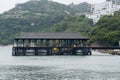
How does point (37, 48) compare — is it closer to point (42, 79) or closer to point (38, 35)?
point (38, 35)

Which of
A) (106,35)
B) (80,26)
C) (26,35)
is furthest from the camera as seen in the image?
(80,26)

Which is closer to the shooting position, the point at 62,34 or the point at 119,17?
the point at 62,34

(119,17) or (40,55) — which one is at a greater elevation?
(119,17)

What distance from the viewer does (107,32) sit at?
15188cm

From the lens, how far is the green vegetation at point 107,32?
14188cm

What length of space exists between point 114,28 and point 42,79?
104m

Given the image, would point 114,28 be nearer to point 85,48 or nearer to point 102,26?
point 102,26

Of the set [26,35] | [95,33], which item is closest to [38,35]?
[26,35]

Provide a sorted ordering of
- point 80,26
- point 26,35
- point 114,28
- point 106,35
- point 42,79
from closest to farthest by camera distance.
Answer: point 42,79 < point 26,35 < point 106,35 < point 114,28 < point 80,26

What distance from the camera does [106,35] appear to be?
472ft

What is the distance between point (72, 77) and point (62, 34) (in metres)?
59.4

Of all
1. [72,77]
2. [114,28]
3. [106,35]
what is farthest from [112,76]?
[114,28]

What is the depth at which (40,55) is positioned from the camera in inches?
4486

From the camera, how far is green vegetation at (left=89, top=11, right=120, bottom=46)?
465 ft
